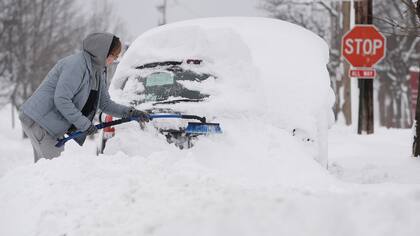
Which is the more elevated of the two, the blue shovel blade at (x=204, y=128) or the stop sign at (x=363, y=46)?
the stop sign at (x=363, y=46)

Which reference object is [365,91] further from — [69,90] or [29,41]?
[29,41]

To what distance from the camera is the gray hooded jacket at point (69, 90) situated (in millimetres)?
4598

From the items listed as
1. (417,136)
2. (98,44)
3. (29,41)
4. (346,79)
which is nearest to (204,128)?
(98,44)

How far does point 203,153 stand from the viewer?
15.9 feet

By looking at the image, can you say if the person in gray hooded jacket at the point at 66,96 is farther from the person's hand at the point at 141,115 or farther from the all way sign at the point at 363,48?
the all way sign at the point at 363,48

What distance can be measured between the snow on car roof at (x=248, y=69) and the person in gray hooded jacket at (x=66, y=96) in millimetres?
875

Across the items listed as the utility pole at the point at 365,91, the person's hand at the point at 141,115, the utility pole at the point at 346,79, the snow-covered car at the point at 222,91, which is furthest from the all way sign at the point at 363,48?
the utility pole at the point at 346,79

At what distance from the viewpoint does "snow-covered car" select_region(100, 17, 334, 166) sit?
514cm

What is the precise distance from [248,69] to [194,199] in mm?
1996

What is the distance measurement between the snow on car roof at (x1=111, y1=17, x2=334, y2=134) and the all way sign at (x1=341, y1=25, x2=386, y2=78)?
6183 mm

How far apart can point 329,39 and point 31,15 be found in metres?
15.1

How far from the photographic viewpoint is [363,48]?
12.2 metres

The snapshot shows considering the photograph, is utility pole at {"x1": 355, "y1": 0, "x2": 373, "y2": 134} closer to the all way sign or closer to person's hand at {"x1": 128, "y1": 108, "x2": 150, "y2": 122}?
the all way sign

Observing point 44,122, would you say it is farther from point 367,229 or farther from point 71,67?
point 367,229
